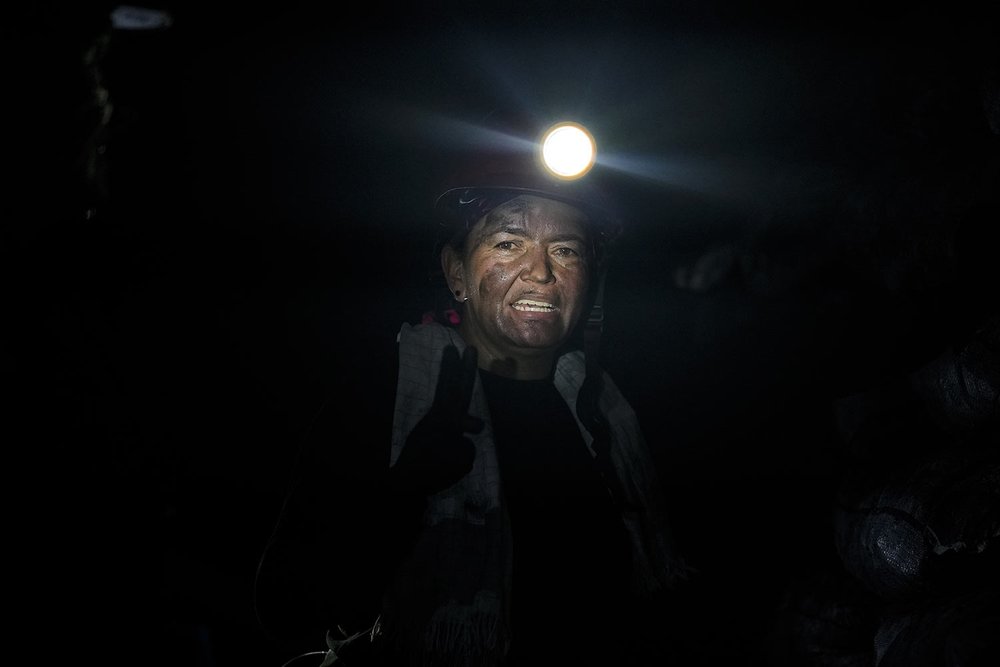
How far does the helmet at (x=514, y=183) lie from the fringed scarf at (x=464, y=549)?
0.65 meters

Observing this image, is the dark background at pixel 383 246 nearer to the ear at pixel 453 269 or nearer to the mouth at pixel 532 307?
the ear at pixel 453 269

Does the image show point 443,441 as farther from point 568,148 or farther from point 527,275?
point 568,148

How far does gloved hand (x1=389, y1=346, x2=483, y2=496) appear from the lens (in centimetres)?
204

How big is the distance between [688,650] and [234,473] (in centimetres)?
264

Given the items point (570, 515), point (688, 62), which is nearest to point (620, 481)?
point (570, 515)

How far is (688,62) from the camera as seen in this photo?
317cm

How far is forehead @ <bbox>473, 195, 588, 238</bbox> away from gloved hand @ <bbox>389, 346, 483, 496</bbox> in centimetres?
64

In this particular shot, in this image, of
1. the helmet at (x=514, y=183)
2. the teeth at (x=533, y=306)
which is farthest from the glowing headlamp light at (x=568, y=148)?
the teeth at (x=533, y=306)

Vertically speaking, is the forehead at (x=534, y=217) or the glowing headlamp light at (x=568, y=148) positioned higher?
the glowing headlamp light at (x=568, y=148)

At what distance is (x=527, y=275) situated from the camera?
7.92 ft

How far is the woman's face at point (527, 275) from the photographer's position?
2.42 metres

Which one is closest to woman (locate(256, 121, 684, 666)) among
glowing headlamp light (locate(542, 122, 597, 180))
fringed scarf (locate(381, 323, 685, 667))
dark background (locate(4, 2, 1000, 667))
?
fringed scarf (locate(381, 323, 685, 667))

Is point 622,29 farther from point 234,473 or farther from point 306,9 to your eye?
point 234,473

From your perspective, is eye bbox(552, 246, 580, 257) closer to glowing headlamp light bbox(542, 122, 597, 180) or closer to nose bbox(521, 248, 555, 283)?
nose bbox(521, 248, 555, 283)
